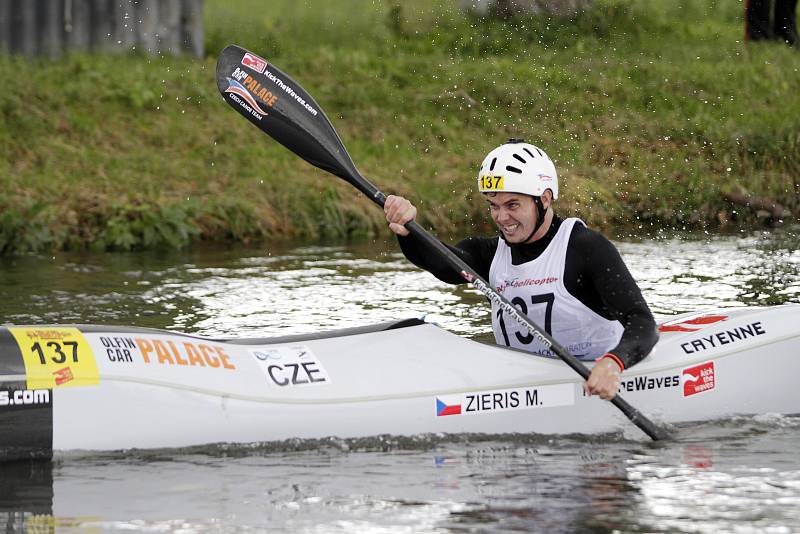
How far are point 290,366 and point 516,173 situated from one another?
124cm

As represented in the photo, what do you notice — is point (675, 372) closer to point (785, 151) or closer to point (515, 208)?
point (515, 208)

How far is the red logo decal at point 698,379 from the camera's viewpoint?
6785 mm

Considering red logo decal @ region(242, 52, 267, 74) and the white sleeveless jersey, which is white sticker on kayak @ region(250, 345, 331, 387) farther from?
red logo decal @ region(242, 52, 267, 74)

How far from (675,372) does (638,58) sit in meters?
9.31

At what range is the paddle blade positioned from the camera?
24.1 ft

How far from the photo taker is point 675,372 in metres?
6.75

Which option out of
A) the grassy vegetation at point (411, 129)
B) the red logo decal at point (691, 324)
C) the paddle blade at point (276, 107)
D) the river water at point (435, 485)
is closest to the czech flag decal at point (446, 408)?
the river water at point (435, 485)

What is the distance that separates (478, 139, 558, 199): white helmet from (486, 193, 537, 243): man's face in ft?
0.13

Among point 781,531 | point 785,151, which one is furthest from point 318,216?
point 781,531

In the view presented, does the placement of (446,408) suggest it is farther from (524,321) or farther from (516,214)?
(516,214)

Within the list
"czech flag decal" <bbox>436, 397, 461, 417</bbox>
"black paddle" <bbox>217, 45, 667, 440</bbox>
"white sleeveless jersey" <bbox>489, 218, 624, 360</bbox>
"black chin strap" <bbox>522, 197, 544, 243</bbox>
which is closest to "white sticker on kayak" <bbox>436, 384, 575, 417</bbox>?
"czech flag decal" <bbox>436, 397, 461, 417</bbox>

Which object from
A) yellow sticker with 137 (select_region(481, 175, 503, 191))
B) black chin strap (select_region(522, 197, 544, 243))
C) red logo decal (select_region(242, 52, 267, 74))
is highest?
red logo decal (select_region(242, 52, 267, 74))

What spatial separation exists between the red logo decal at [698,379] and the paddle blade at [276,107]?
1864 mm

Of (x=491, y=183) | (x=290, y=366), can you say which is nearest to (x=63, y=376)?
(x=290, y=366)
